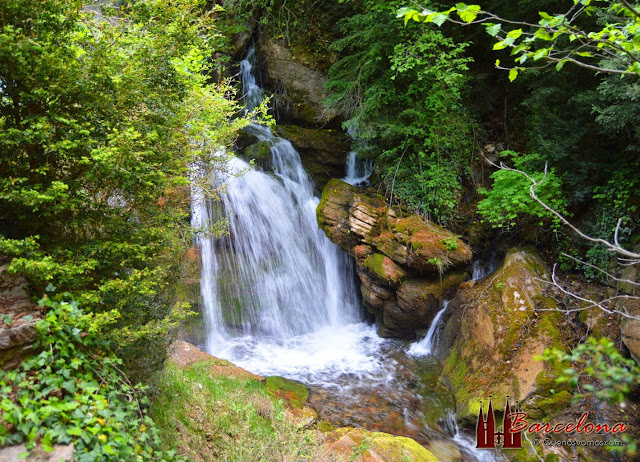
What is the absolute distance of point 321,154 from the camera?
10.6 metres

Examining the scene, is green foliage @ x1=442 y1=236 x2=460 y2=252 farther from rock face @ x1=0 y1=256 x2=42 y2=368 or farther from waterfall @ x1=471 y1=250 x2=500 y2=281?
rock face @ x1=0 y1=256 x2=42 y2=368

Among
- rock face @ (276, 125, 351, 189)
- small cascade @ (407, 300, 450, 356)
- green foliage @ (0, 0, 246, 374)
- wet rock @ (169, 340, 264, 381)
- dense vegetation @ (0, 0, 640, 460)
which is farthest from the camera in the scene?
rock face @ (276, 125, 351, 189)

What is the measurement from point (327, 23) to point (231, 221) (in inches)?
265

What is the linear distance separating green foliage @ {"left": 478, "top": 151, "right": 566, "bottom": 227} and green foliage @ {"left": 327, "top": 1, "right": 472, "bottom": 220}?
1.21m

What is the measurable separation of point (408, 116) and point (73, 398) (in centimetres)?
802

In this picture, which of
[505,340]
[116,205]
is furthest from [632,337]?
[116,205]

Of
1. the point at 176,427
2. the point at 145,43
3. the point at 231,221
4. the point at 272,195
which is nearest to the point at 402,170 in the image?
the point at 272,195

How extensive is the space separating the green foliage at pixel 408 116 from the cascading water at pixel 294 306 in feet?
8.22

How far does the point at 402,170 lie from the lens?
28.3 ft

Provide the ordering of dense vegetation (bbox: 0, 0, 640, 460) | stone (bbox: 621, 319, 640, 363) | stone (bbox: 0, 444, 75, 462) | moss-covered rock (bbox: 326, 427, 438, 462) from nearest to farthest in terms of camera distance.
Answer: stone (bbox: 0, 444, 75, 462) → dense vegetation (bbox: 0, 0, 640, 460) → moss-covered rock (bbox: 326, 427, 438, 462) → stone (bbox: 621, 319, 640, 363)

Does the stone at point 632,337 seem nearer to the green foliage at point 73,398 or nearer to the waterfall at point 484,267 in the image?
the waterfall at point 484,267

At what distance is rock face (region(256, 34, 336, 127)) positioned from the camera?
11023 mm

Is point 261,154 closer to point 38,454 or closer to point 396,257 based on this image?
point 396,257

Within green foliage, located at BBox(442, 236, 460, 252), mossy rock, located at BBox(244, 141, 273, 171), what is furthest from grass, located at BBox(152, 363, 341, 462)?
mossy rock, located at BBox(244, 141, 273, 171)
